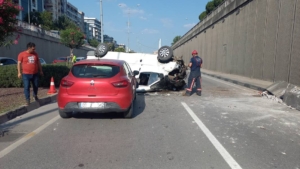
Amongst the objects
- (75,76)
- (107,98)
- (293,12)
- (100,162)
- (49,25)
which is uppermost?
(49,25)

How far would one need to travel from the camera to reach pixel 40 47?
124ft

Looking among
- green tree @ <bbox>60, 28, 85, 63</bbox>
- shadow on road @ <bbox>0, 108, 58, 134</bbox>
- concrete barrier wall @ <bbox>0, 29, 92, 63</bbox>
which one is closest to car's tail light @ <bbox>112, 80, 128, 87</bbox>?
shadow on road @ <bbox>0, 108, 58, 134</bbox>

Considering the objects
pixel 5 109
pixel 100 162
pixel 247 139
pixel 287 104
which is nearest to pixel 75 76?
pixel 5 109

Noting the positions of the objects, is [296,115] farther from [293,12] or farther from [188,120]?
[293,12]

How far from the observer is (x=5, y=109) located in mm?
7645

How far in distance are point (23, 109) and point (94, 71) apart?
2647 millimetres

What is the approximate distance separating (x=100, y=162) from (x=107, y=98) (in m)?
2.46

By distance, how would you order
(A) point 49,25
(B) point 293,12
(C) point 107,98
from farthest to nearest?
1. (A) point 49,25
2. (B) point 293,12
3. (C) point 107,98

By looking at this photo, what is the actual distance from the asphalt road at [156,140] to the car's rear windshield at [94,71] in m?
1.16

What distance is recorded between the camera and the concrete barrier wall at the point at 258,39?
1488 centimetres

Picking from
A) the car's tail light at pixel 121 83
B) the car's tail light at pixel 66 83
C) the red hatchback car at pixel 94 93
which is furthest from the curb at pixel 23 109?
the car's tail light at pixel 121 83

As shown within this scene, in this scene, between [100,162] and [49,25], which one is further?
[49,25]

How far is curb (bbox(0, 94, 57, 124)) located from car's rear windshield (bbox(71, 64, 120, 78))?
2030 millimetres

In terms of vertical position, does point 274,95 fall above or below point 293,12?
below
